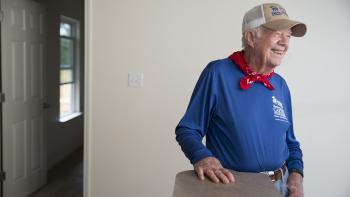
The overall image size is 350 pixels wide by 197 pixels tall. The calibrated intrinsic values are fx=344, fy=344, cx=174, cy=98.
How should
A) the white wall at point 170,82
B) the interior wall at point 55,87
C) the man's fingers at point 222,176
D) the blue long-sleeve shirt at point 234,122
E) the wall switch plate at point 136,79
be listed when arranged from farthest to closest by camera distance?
the interior wall at point 55,87
the wall switch plate at point 136,79
the white wall at point 170,82
the blue long-sleeve shirt at point 234,122
the man's fingers at point 222,176

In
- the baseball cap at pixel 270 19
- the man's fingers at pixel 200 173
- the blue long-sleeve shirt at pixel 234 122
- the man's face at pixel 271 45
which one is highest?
the baseball cap at pixel 270 19

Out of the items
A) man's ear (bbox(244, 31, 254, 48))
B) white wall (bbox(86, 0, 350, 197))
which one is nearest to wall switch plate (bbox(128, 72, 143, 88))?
white wall (bbox(86, 0, 350, 197))

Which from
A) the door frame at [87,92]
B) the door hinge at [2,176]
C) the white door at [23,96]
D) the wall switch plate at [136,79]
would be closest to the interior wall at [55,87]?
the white door at [23,96]

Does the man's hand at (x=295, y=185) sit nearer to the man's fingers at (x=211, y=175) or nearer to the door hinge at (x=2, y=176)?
the man's fingers at (x=211, y=175)

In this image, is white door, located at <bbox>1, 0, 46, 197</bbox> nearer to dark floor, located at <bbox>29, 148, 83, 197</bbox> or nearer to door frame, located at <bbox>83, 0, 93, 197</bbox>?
dark floor, located at <bbox>29, 148, 83, 197</bbox>

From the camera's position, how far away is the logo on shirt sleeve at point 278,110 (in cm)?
128

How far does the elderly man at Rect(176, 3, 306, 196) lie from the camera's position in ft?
3.99

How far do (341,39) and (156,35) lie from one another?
4.32 ft

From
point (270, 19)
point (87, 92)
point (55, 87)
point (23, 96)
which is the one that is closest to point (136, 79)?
point (87, 92)

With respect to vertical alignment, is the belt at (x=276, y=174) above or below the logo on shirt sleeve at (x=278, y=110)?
below

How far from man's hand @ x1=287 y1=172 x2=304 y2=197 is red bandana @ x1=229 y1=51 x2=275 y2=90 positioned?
35cm

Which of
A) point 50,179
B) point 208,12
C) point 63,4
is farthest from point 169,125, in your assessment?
point 63,4

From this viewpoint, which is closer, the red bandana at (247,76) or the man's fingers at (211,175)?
the man's fingers at (211,175)

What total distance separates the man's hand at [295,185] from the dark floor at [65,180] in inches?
102
